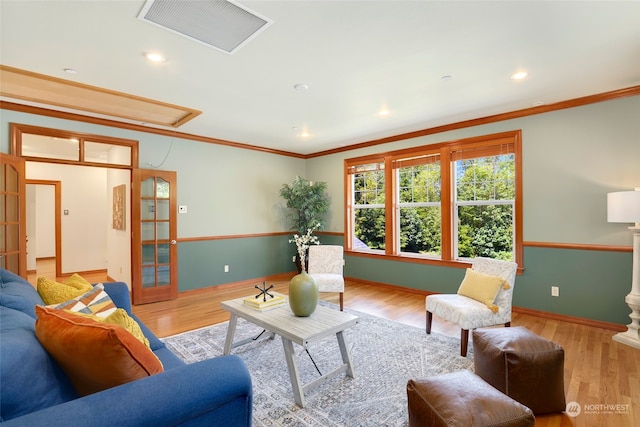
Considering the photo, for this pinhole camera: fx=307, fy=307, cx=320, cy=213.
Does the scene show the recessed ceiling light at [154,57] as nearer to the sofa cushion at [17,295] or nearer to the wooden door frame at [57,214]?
the sofa cushion at [17,295]

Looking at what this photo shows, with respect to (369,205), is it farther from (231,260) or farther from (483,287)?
(483,287)

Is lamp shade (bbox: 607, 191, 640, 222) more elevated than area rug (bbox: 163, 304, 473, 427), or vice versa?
lamp shade (bbox: 607, 191, 640, 222)

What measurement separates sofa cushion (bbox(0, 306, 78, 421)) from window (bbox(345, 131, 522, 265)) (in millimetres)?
4461

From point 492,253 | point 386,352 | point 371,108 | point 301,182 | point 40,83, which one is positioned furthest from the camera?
point 301,182

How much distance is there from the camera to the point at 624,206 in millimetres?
2850

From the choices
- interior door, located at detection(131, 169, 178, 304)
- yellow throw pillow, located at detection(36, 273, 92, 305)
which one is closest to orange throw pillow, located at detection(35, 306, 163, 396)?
yellow throw pillow, located at detection(36, 273, 92, 305)

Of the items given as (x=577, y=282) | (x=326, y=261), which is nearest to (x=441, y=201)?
(x=577, y=282)

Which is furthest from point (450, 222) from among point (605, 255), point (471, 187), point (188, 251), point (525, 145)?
point (188, 251)

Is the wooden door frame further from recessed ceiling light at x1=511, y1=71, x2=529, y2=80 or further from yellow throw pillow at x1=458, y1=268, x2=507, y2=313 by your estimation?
recessed ceiling light at x1=511, y1=71, x2=529, y2=80

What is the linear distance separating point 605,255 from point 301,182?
14.4ft

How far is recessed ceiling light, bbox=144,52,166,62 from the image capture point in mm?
2463

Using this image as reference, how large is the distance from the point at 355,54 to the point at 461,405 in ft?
8.01

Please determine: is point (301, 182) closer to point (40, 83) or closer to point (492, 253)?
point (492, 253)

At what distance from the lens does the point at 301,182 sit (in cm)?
583
